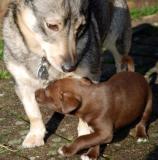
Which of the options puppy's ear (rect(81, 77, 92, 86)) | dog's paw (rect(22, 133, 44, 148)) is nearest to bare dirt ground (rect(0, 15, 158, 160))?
dog's paw (rect(22, 133, 44, 148))

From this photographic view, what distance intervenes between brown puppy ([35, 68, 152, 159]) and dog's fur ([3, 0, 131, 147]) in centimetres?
22

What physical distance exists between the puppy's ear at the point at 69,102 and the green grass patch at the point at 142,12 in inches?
203

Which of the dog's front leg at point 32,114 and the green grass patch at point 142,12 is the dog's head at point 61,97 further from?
the green grass patch at point 142,12

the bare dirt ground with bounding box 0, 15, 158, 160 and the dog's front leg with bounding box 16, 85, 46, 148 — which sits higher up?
the dog's front leg with bounding box 16, 85, 46, 148

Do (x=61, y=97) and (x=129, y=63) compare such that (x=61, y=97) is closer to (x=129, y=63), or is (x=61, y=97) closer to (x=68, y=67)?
(x=68, y=67)

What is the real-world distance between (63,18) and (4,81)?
227cm

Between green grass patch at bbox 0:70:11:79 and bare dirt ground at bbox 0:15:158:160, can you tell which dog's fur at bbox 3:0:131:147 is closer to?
bare dirt ground at bbox 0:15:158:160

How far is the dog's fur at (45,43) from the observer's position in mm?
4656

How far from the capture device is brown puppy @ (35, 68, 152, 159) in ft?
14.6

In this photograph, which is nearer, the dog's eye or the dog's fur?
the dog's fur

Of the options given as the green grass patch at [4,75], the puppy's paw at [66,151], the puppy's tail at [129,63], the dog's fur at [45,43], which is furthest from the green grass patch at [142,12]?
the puppy's paw at [66,151]

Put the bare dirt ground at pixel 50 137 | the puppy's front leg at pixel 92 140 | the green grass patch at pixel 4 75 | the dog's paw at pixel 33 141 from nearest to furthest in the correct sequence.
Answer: the puppy's front leg at pixel 92 140 → the bare dirt ground at pixel 50 137 → the dog's paw at pixel 33 141 → the green grass patch at pixel 4 75

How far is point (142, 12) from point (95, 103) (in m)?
5.36

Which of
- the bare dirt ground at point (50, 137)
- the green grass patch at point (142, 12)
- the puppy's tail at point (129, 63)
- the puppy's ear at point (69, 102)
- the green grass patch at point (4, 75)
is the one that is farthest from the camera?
the green grass patch at point (142, 12)
